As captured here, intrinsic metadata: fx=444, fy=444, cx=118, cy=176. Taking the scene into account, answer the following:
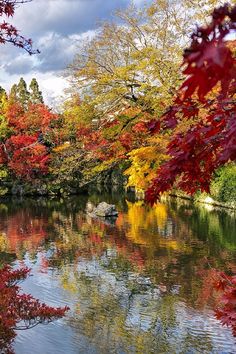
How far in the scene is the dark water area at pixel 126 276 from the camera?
20.7 ft

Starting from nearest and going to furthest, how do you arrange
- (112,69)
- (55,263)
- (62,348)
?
(62,348) < (55,263) < (112,69)

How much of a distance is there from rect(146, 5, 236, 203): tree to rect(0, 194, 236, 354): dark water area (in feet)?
6.11

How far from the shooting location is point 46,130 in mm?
29266

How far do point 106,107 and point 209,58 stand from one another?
1356 centimetres

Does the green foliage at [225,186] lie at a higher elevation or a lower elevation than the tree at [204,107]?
lower

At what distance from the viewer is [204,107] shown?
100 inches

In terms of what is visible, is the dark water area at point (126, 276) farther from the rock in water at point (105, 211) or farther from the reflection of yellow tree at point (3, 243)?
the rock in water at point (105, 211)

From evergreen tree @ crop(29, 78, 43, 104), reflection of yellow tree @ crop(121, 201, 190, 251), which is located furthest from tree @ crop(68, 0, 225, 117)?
evergreen tree @ crop(29, 78, 43, 104)

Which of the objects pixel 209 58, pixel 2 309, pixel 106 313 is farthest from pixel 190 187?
pixel 106 313

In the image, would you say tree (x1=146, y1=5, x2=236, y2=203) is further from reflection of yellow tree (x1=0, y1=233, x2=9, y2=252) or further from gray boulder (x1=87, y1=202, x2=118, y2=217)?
gray boulder (x1=87, y1=202, x2=118, y2=217)

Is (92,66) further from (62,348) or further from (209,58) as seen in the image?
(209,58)

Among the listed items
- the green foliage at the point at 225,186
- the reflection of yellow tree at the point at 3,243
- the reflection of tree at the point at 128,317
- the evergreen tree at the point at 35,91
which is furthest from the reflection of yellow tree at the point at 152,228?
the evergreen tree at the point at 35,91

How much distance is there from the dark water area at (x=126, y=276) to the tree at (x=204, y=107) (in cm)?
186

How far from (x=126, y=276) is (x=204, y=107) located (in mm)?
7459
